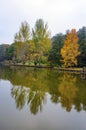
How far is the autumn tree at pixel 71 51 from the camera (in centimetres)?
3866

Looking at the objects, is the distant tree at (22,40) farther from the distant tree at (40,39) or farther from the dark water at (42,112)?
the dark water at (42,112)

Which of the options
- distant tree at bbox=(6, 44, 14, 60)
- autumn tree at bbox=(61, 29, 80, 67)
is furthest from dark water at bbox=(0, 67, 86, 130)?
distant tree at bbox=(6, 44, 14, 60)

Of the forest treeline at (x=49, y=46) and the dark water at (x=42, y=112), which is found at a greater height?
the forest treeline at (x=49, y=46)

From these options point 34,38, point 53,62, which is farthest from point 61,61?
point 34,38

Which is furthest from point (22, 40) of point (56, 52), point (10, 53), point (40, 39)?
point (10, 53)

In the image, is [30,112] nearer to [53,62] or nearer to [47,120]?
[47,120]

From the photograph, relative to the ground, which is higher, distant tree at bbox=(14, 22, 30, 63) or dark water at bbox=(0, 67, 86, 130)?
distant tree at bbox=(14, 22, 30, 63)

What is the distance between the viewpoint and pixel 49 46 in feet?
169

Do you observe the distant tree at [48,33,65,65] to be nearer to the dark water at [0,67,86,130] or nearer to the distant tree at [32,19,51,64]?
the distant tree at [32,19,51,64]

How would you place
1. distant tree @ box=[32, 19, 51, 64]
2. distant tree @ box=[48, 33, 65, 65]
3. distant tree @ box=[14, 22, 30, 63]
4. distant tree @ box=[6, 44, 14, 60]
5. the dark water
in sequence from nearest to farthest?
the dark water → distant tree @ box=[48, 33, 65, 65] → distant tree @ box=[32, 19, 51, 64] → distant tree @ box=[14, 22, 30, 63] → distant tree @ box=[6, 44, 14, 60]

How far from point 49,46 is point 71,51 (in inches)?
515

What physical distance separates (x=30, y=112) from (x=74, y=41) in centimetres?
3081

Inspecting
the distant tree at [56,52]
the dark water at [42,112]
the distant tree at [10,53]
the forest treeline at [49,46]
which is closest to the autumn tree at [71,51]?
the forest treeline at [49,46]

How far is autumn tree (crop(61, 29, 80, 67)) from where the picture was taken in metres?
38.7
